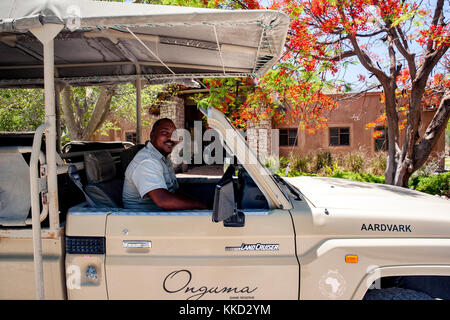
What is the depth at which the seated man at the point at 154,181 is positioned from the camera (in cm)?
223

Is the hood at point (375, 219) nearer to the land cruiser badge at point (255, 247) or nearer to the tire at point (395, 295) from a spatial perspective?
the land cruiser badge at point (255, 247)

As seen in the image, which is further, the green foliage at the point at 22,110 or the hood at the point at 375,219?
the green foliage at the point at 22,110

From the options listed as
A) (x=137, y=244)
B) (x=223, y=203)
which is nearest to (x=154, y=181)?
(x=137, y=244)

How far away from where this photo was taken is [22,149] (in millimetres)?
2000

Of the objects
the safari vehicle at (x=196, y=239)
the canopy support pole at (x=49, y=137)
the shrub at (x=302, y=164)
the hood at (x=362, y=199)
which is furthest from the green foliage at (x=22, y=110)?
the hood at (x=362, y=199)

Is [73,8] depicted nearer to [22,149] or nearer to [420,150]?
[22,149]

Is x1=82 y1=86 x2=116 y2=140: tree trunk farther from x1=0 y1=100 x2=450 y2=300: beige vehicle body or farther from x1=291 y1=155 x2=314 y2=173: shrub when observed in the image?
x1=291 y1=155 x2=314 y2=173: shrub

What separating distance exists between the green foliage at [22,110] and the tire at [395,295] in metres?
10.1

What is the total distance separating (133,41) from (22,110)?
8370 millimetres

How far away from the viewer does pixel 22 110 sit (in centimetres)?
961

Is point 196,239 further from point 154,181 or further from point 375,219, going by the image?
point 375,219

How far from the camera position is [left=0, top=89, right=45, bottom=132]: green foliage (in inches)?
366

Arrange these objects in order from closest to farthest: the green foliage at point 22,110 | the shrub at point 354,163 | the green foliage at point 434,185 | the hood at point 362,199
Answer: the hood at point 362,199
the green foliage at point 434,185
the green foliage at point 22,110
the shrub at point 354,163
